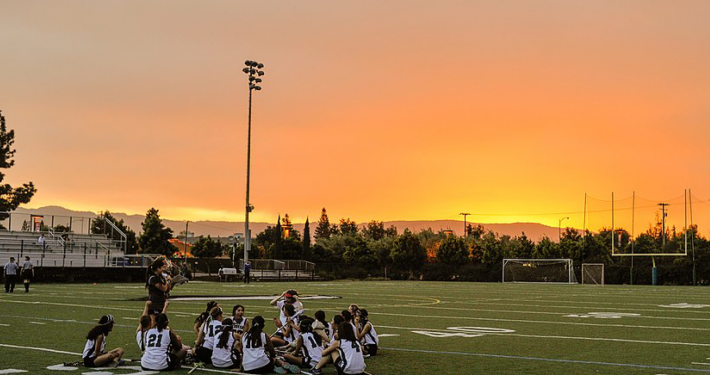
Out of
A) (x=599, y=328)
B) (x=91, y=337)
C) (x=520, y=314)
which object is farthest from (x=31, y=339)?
(x=520, y=314)

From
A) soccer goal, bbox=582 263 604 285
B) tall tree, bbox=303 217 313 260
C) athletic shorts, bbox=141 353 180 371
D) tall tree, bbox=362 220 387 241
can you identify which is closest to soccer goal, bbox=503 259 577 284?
soccer goal, bbox=582 263 604 285

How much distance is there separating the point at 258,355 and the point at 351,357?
147cm

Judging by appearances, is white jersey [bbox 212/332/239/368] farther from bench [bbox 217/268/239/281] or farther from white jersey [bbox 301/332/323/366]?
bench [bbox 217/268/239/281]

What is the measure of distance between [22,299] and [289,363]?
20.9 metres

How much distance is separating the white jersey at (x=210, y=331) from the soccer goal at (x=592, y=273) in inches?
2189

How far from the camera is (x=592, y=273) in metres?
65.6

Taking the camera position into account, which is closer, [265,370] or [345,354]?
[345,354]

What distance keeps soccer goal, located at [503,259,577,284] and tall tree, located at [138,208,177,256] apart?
43.2m

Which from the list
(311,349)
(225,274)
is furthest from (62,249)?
(311,349)

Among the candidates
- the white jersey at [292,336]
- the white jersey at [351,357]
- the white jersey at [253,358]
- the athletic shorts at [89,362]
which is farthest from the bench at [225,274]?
the white jersey at [351,357]

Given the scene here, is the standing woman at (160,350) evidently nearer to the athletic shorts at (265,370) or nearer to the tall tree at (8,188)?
the athletic shorts at (265,370)

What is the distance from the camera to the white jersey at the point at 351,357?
11281mm

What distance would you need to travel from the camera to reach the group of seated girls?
11.6 m

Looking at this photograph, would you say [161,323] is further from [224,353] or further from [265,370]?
[265,370]
